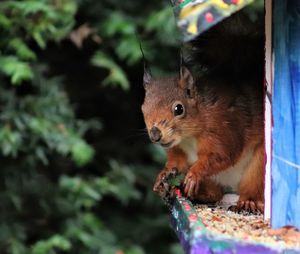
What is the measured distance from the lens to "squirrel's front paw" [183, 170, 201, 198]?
157 centimetres

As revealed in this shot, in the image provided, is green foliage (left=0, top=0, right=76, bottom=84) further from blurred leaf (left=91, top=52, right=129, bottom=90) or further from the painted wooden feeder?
the painted wooden feeder

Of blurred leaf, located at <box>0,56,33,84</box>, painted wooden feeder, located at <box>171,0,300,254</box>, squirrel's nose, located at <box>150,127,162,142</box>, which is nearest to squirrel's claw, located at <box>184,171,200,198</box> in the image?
squirrel's nose, located at <box>150,127,162,142</box>

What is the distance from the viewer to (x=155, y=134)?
5.12 feet

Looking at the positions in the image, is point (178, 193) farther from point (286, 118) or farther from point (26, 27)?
point (26, 27)

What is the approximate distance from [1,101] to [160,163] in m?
0.66

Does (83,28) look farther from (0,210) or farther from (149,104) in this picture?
(149,104)

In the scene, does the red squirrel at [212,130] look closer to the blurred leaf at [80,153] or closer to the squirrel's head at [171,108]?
the squirrel's head at [171,108]

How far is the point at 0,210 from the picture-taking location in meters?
2.62

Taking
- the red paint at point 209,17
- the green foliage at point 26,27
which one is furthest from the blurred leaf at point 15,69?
the red paint at point 209,17

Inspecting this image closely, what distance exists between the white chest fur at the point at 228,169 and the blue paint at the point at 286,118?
32 cm

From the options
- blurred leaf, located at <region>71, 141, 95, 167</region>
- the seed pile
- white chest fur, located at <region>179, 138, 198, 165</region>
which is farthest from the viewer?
blurred leaf, located at <region>71, 141, 95, 167</region>

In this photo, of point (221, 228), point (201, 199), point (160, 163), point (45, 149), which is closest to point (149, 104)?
point (201, 199)

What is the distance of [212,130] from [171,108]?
0.35 feet

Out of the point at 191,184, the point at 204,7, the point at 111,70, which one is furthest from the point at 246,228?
the point at 111,70
